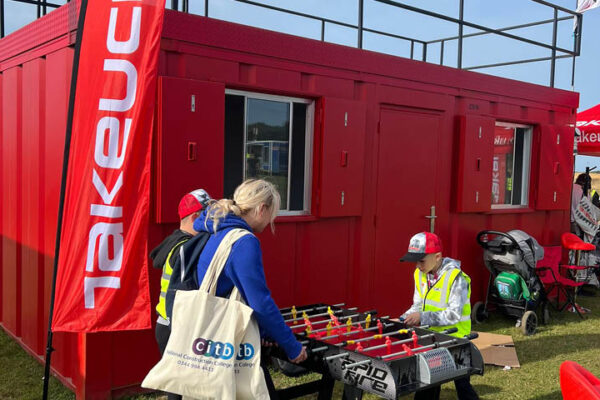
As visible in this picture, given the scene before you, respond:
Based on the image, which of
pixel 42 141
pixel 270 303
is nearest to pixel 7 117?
pixel 42 141

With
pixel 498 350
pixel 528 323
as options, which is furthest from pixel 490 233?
pixel 498 350

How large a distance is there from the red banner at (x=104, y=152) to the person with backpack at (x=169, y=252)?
1.13 ft

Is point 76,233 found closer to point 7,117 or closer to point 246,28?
point 246,28

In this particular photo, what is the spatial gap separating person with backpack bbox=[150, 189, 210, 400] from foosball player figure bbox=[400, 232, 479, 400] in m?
1.64

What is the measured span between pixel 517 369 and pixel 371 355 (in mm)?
3250

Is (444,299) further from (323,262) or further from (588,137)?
(588,137)

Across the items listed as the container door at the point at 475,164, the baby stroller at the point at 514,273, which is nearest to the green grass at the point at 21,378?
the container door at the point at 475,164

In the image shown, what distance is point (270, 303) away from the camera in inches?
127

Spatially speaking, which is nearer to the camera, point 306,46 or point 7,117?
point 306,46

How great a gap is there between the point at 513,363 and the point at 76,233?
179 inches

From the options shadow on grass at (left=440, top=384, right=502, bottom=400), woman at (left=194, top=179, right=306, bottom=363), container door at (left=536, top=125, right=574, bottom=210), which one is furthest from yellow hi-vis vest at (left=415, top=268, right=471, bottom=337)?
container door at (left=536, top=125, right=574, bottom=210)

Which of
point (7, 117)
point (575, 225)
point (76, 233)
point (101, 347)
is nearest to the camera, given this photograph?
point (76, 233)

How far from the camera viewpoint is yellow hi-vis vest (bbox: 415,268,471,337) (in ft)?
14.6

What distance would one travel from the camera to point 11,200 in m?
6.77
